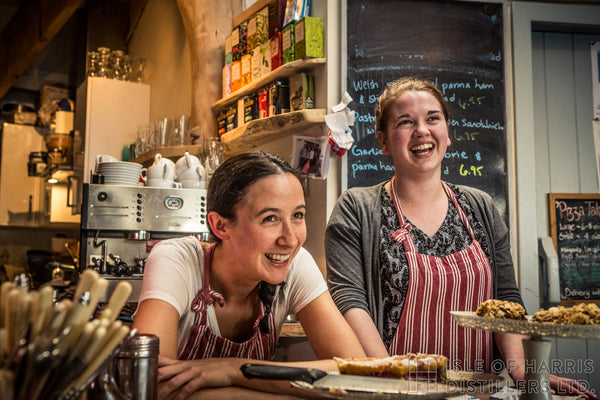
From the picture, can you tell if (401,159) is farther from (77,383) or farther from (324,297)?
(77,383)

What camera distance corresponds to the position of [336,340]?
167 centimetres

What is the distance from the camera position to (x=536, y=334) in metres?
1.17

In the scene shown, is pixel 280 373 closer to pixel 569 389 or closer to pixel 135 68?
pixel 569 389

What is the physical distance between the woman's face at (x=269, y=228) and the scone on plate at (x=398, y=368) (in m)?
0.43

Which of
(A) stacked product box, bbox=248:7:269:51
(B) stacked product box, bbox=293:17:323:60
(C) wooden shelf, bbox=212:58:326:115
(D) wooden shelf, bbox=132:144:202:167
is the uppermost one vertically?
(A) stacked product box, bbox=248:7:269:51

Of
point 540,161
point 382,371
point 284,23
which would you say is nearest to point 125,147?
point 284,23

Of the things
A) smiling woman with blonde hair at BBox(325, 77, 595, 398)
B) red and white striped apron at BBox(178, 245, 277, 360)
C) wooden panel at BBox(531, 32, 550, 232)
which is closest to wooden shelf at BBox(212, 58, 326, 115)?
smiling woman with blonde hair at BBox(325, 77, 595, 398)

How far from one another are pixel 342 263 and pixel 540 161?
1.85 metres

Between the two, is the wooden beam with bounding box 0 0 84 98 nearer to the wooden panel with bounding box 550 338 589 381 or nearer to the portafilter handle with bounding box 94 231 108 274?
the portafilter handle with bounding box 94 231 108 274

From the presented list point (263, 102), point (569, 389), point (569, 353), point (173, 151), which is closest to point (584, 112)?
point (569, 353)

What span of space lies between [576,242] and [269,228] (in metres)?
2.41

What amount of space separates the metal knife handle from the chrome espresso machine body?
7.31 ft

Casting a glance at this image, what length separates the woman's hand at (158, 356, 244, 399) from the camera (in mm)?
1270

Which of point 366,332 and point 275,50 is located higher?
point 275,50
